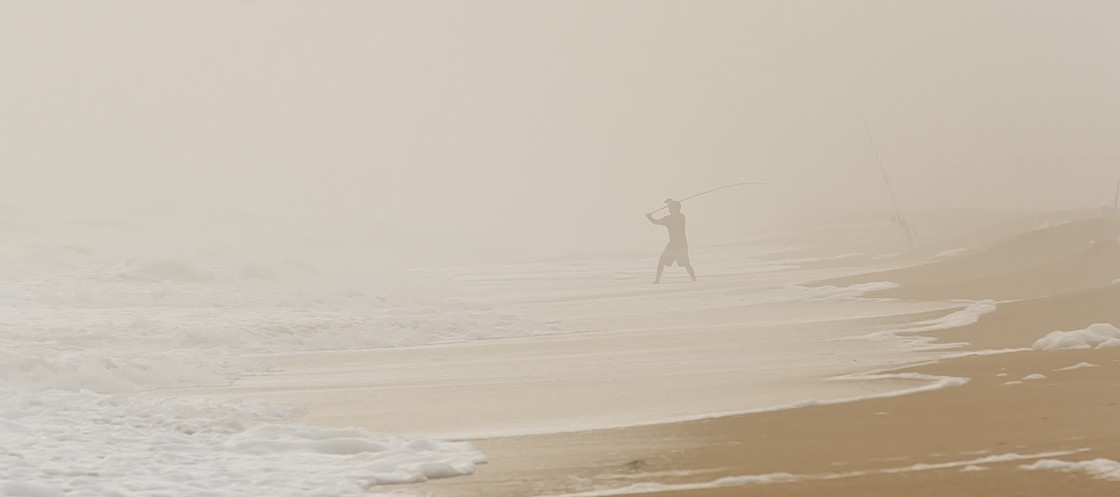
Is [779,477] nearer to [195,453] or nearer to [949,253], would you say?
[195,453]

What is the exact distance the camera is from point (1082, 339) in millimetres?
9641

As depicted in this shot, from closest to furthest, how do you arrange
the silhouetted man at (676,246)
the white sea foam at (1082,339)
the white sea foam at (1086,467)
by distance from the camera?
the white sea foam at (1086,467) → the white sea foam at (1082,339) → the silhouetted man at (676,246)

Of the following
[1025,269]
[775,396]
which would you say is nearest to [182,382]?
[775,396]

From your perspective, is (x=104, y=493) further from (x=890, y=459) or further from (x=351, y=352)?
(x=351, y=352)

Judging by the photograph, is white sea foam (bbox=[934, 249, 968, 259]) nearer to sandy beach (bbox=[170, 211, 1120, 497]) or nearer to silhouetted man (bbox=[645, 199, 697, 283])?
silhouetted man (bbox=[645, 199, 697, 283])

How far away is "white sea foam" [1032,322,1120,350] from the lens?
9500 millimetres

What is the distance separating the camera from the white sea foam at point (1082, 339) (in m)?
9.50

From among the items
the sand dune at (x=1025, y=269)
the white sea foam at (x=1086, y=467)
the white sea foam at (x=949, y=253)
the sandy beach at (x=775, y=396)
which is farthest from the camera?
the white sea foam at (x=949, y=253)

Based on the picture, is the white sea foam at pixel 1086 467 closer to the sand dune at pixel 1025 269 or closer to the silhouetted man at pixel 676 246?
the sand dune at pixel 1025 269

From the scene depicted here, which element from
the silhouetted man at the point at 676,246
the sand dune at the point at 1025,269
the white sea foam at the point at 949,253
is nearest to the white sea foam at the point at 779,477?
the sand dune at the point at 1025,269

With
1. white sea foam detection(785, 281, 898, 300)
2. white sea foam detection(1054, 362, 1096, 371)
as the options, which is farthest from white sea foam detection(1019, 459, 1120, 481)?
white sea foam detection(785, 281, 898, 300)

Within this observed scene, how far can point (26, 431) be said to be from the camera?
719cm

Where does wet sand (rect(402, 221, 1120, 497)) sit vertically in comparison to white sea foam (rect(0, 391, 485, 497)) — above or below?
below

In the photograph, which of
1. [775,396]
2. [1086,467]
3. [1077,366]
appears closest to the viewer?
[1086,467]
